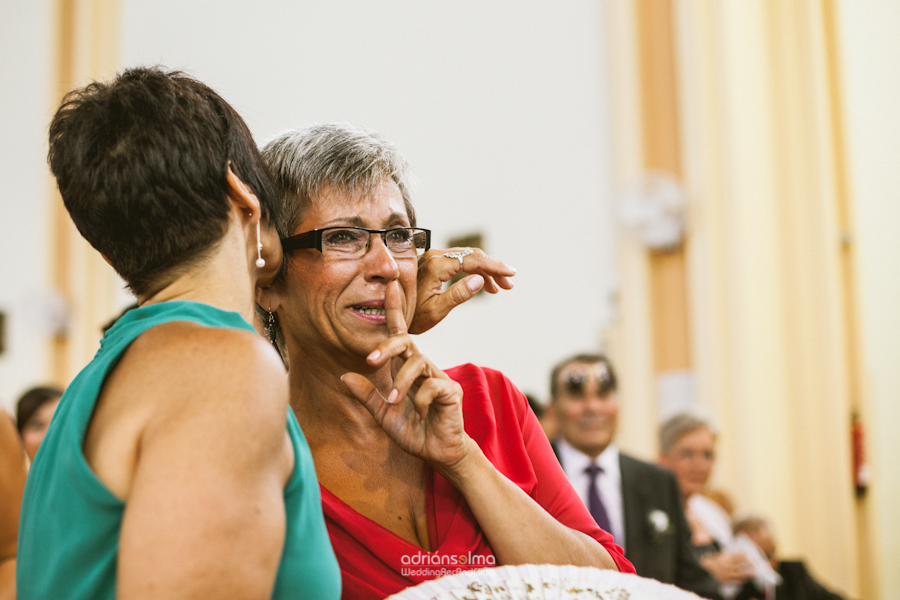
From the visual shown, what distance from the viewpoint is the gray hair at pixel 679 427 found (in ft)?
18.5

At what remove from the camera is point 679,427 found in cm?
568

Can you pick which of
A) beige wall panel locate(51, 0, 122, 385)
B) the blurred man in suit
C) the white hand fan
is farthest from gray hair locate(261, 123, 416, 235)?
beige wall panel locate(51, 0, 122, 385)

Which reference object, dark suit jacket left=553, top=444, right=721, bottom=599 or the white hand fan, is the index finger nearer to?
the white hand fan

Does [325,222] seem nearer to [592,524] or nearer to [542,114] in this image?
[592,524]

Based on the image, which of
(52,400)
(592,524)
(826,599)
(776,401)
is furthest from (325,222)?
(776,401)

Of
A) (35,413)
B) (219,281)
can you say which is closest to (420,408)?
(219,281)

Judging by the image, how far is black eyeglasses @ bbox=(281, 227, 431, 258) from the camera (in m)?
2.09

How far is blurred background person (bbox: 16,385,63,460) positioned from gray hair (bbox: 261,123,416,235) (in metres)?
3.16

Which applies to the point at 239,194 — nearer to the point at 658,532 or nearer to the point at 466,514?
the point at 466,514

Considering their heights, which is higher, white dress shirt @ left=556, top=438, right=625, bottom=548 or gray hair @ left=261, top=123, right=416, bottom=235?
gray hair @ left=261, top=123, right=416, bottom=235

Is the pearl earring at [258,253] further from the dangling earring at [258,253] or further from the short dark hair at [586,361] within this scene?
the short dark hair at [586,361]

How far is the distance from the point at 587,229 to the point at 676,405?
1.67 m

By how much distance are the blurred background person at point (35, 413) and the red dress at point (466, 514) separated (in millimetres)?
3342

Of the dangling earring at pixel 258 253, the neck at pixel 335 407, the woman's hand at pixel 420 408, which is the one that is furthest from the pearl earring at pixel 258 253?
the neck at pixel 335 407
